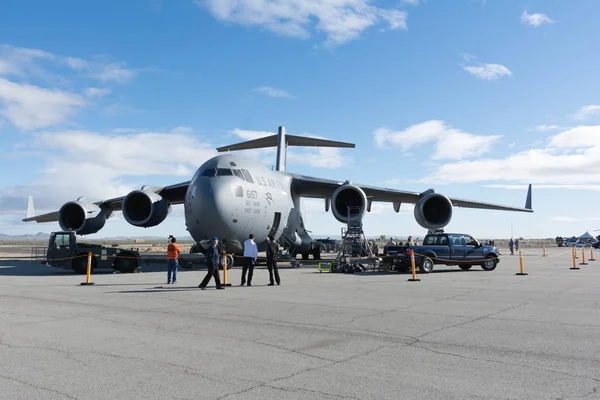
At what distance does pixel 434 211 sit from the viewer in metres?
24.8

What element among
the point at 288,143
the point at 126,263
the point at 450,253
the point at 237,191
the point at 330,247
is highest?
the point at 288,143

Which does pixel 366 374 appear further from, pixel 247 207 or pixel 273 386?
pixel 247 207

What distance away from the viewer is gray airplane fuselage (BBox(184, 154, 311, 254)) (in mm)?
18688

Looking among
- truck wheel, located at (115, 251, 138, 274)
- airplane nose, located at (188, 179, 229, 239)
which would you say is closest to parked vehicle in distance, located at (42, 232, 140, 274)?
truck wheel, located at (115, 251, 138, 274)

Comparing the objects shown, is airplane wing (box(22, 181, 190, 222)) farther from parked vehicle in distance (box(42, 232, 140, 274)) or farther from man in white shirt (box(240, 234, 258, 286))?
man in white shirt (box(240, 234, 258, 286))

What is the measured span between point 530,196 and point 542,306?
77.4ft

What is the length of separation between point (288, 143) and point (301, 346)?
25.3 meters

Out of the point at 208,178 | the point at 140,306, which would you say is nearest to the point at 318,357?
the point at 140,306

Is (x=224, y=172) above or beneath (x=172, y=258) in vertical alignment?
above

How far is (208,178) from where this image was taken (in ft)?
63.0

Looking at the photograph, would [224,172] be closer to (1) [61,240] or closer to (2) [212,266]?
(2) [212,266]

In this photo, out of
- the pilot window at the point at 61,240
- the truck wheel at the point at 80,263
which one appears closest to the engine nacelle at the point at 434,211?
the truck wheel at the point at 80,263

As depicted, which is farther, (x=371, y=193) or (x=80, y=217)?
(x=371, y=193)

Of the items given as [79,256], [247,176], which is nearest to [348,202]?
[247,176]
